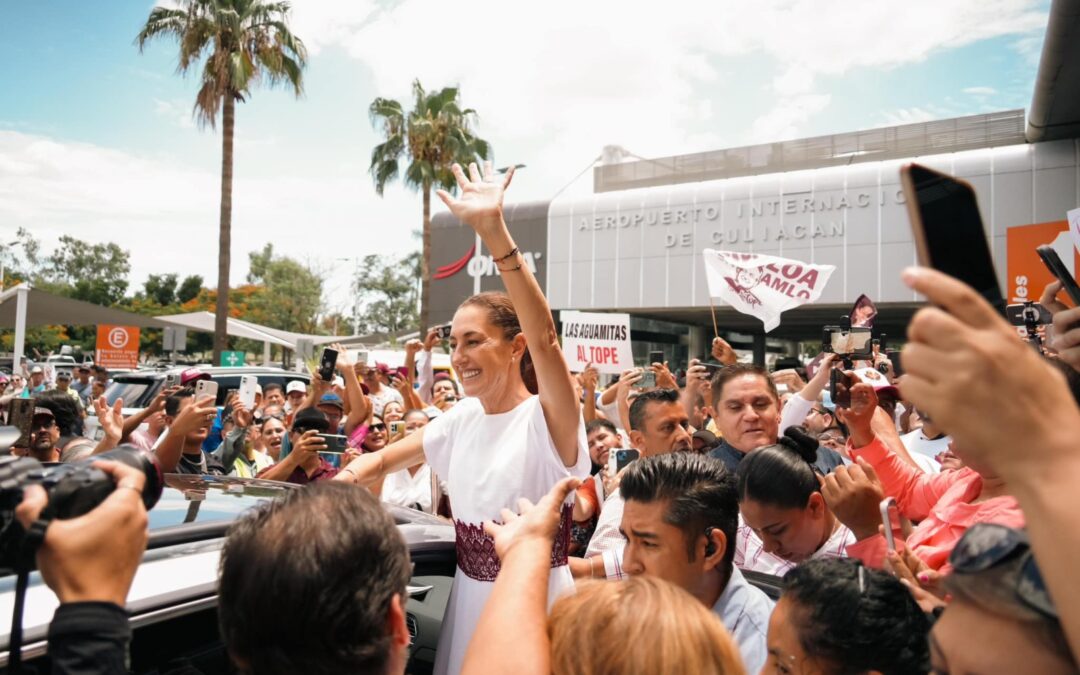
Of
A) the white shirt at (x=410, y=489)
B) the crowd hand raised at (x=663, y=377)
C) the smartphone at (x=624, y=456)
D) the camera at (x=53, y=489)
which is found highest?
the crowd hand raised at (x=663, y=377)

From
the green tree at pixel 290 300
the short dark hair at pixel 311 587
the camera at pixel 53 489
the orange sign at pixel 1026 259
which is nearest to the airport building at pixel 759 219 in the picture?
the orange sign at pixel 1026 259

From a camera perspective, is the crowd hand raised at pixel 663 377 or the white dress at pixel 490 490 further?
the crowd hand raised at pixel 663 377

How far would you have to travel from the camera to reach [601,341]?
29.2 ft

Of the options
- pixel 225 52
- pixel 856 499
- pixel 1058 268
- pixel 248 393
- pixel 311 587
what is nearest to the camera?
pixel 311 587

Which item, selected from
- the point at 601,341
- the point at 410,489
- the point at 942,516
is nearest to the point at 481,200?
the point at 942,516

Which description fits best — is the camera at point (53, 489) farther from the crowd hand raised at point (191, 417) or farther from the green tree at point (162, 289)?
the green tree at point (162, 289)

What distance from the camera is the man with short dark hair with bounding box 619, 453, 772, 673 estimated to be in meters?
2.14

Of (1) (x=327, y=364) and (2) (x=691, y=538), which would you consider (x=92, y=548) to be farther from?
(1) (x=327, y=364)

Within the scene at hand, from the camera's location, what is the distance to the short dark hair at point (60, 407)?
4.21m

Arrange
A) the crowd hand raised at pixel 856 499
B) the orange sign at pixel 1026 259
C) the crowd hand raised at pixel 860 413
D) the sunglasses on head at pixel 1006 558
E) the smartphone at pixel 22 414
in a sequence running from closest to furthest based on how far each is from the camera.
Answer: the sunglasses on head at pixel 1006 558, the crowd hand raised at pixel 856 499, the crowd hand raised at pixel 860 413, the smartphone at pixel 22 414, the orange sign at pixel 1026 259

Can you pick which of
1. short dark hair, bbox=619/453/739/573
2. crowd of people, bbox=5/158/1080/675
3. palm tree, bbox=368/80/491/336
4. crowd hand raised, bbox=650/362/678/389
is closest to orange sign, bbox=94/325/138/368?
palm tree, bbox=368/80/491/336

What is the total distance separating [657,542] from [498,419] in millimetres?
617

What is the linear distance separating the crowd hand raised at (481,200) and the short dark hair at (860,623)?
1172 millimetres

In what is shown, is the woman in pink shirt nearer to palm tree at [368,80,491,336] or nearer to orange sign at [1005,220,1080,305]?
orange sign at [1005,220,1080,305]
